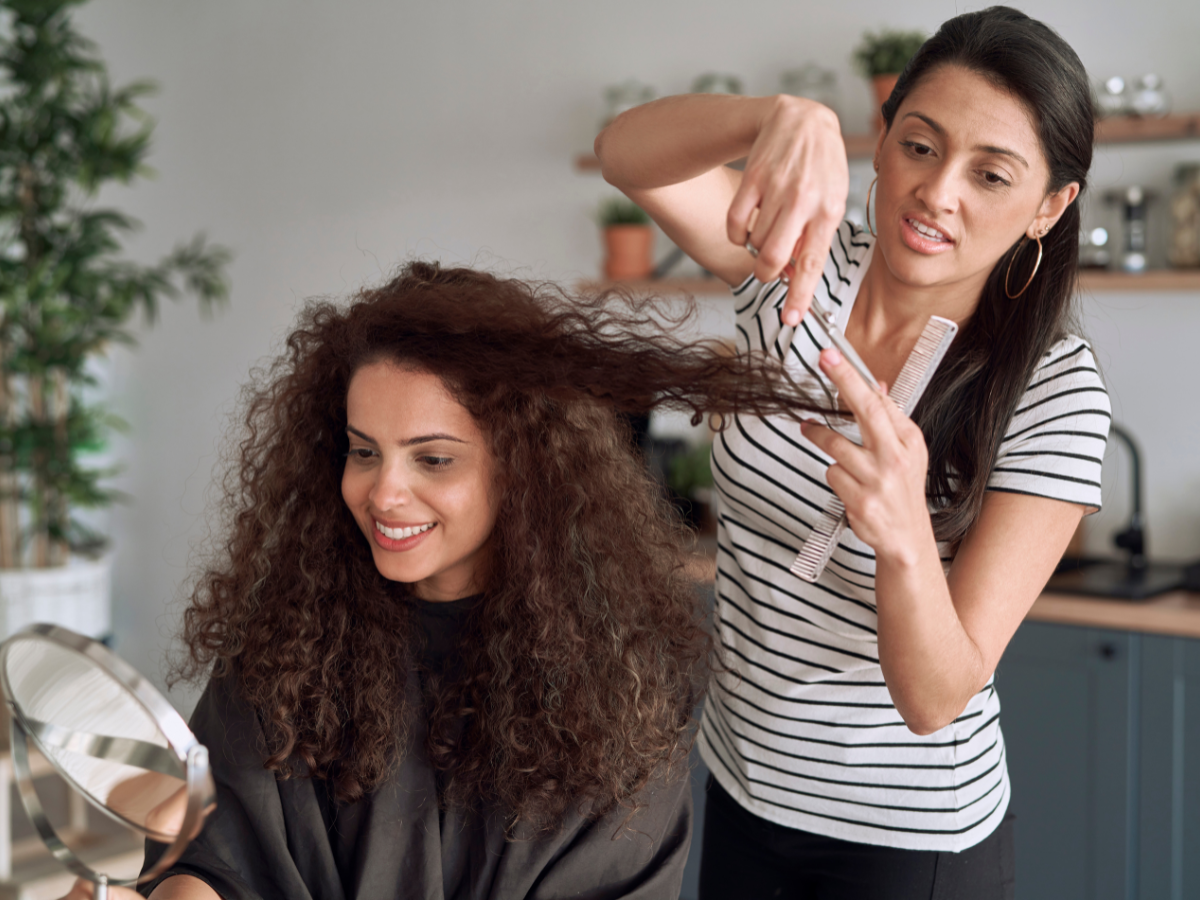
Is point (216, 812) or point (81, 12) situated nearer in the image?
point (216, 812)

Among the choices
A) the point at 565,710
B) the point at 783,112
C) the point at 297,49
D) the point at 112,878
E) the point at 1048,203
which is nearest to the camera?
the point at 112,878

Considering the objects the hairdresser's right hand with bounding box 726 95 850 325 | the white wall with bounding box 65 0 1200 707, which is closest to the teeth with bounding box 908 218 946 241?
the hairdresser's right hand with bounding box 726 95 850 325

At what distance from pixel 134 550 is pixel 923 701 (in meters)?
4.15

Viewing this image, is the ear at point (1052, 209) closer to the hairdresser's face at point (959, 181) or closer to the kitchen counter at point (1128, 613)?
the hairdresser's face at point (959, 181)

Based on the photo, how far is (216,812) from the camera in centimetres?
108

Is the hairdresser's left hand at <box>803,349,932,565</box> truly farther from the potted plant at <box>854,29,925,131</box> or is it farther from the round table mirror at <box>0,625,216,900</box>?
the potted plant at <box>854,29,925,131</box>

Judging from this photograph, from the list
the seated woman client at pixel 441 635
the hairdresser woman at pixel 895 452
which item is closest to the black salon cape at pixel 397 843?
the seated woman client at pixel 441 635

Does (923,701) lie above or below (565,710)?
above

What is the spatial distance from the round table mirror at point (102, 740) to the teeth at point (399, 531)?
44 centimetres

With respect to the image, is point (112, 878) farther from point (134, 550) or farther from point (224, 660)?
point (134, 550)

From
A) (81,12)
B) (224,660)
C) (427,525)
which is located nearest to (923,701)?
(427,525)

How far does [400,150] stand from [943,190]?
10.2 ft

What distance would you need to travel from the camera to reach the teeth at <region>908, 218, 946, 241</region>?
971 mm

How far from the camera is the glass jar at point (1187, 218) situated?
2.49m
